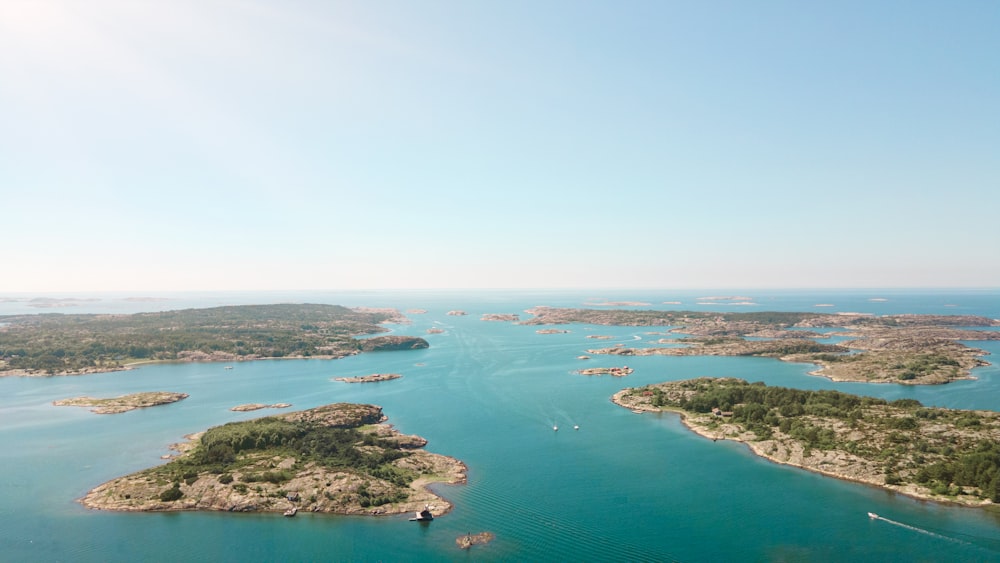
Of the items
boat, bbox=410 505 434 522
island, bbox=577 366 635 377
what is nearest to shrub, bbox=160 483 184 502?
boat, bbox=410 505 434 522

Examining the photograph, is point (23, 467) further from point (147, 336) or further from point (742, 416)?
point (147, 336)

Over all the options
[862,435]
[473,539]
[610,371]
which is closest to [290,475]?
[473,539]

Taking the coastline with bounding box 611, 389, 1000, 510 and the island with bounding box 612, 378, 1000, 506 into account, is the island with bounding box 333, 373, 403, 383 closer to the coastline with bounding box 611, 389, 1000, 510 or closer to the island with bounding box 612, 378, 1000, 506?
the coastline with bounding box 611, 389, 1000, 510

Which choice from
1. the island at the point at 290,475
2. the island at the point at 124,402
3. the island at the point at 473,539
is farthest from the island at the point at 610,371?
the island at the point at 124,402

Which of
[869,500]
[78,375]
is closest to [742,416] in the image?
[869,500]

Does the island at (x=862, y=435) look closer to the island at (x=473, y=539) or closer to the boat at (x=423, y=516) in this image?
the island at (x=473, y=539)

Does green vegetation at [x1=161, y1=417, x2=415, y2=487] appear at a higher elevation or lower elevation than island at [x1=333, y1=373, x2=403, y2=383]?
higher
